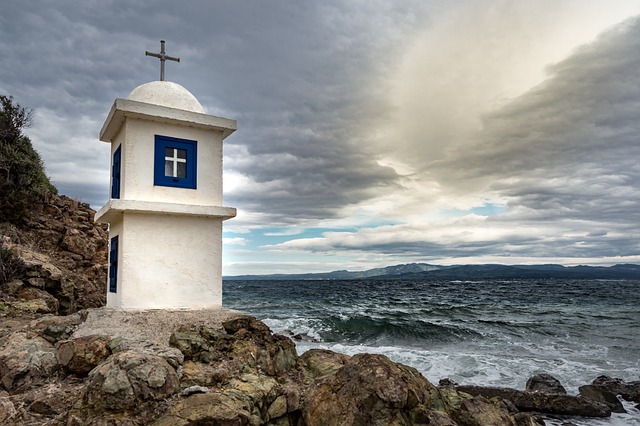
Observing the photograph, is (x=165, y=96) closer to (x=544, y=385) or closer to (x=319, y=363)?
(x=319, y=363)

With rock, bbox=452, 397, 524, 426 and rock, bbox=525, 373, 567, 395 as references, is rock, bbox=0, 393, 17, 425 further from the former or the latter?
rock, bbox=525, 373, 567, 395

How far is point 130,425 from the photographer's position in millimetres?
4785

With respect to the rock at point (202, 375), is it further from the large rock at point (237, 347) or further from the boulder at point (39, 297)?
the boulder at point (39, 297)

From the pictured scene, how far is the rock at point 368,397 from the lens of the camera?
5328mm

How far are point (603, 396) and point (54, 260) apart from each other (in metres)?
16.1

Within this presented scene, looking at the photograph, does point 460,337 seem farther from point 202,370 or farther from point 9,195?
point 9,195

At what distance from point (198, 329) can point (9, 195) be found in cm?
1160

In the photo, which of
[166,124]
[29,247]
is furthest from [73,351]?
[29,247]

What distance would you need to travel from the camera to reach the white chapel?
841 cm

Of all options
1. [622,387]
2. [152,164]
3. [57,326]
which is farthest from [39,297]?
[622,387]

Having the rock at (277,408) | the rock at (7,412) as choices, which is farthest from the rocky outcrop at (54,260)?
the rock at (277,408)

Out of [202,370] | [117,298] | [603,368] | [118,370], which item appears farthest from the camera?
[603,368]

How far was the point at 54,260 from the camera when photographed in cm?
1473

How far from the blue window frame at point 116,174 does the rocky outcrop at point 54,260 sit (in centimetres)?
341
